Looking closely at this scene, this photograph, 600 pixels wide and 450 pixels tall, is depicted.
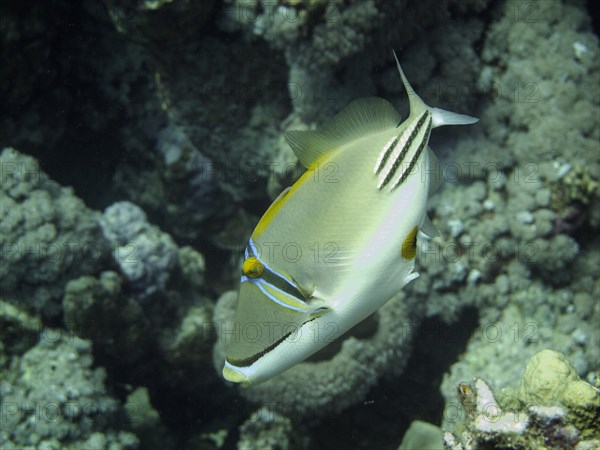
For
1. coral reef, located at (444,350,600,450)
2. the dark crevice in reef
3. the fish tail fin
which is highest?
the fish tail fin

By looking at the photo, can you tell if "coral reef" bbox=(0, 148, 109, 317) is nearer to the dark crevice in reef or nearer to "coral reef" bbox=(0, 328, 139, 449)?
"coral reef" bbox=(0, 328, 139, 449)

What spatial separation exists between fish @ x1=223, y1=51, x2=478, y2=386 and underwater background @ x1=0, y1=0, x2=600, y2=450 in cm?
230

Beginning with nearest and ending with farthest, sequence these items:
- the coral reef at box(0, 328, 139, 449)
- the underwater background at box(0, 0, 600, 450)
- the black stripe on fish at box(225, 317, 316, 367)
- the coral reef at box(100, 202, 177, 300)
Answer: the black stripe on fish at box(225, 317, 316, 367) → the coral reef at box(0, 328, 139, 449) → the underwater background at box(0, 0, 600, 450) → the coral reef at box(100, 202, 177, 300)

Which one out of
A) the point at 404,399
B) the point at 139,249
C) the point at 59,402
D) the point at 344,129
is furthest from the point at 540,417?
the point at 139,249

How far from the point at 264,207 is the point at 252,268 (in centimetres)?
363

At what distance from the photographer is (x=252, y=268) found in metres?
1.84

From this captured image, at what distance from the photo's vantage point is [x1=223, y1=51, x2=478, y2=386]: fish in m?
1.85

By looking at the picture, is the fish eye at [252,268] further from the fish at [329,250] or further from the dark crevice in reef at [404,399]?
the dark crevice in reef at [404,399]

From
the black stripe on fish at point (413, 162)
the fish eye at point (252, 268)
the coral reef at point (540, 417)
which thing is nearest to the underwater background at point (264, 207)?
the coral reef at point (540, 417)

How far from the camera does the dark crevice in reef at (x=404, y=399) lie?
4668 mm

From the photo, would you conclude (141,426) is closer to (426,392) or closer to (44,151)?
(426,392)

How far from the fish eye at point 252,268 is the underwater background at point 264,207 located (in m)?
2.44

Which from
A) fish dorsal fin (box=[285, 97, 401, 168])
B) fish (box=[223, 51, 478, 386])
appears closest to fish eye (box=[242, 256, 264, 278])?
fish (box=[223, 51, 478, 386])

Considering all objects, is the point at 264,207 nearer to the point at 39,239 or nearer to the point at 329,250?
the point at 39,239
